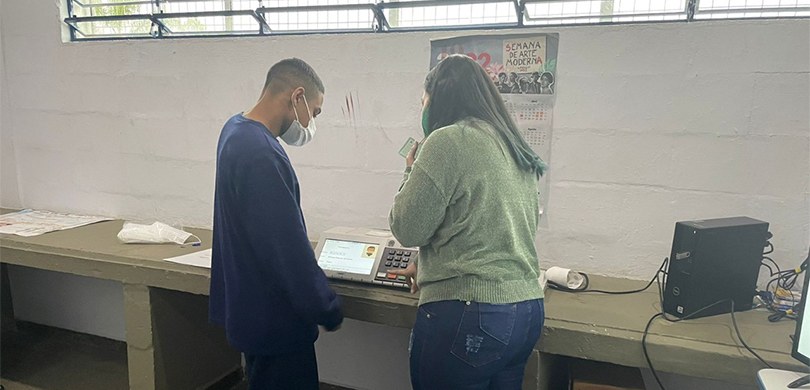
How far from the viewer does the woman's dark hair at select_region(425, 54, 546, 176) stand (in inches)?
51.8

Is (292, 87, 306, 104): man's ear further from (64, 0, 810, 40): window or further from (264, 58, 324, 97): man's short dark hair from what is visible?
(64, 0, 810, 40): window

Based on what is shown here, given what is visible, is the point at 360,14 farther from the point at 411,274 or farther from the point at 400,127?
the point at 411,274

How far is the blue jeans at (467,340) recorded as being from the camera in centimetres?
127

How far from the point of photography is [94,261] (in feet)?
6.59

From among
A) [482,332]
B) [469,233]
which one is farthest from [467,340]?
[469,233]

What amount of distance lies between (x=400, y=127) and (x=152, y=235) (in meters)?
1.10

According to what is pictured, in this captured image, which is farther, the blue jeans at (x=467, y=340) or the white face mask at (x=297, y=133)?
the white face mask at (x=297, y=133)

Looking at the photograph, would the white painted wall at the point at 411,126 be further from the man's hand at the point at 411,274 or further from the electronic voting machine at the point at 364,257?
the man's hand at the point at 411,274

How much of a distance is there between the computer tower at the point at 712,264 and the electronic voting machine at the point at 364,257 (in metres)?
0.73

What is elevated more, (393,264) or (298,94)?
(298,94)

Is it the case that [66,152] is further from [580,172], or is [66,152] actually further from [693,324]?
[693,324]

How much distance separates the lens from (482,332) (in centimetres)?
127

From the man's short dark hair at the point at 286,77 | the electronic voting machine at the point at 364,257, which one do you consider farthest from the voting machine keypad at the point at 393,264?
the man's short dark hair at the point at 286,77

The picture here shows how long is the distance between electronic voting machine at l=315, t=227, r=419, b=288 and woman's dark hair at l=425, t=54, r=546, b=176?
509 millimetres
